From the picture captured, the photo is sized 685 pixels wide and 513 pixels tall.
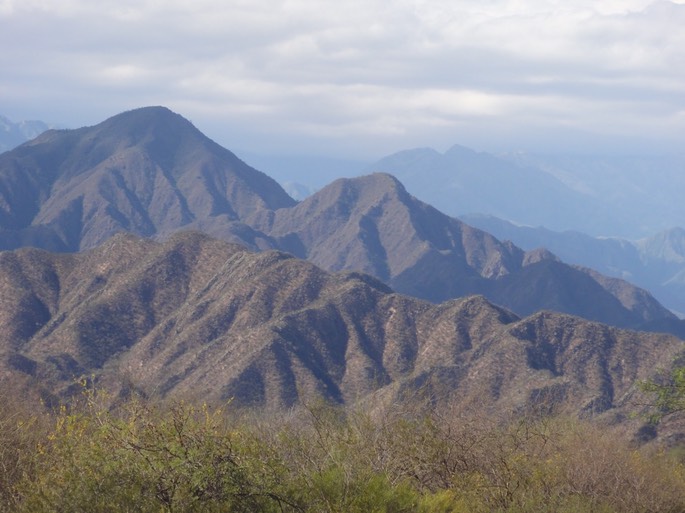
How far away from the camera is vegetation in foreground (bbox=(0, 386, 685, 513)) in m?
19.0

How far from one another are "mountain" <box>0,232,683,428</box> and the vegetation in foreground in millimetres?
32367

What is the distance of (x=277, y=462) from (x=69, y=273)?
88.7 m

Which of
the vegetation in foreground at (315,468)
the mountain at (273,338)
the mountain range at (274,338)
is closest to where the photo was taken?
the vegetation in foreground at (315,468)


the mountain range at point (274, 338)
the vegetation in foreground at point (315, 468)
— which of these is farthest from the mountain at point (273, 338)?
the vegetation in foreground at point (315, 468)

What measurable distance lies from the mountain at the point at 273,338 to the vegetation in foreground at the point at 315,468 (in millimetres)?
32367

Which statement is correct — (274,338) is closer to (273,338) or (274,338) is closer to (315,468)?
(273,338)

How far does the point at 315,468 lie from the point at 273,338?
193 ft

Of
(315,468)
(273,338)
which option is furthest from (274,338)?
(315,468)

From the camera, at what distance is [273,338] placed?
82.4m

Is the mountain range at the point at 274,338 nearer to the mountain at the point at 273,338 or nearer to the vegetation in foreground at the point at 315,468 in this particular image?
the mountain at the point at 273,338

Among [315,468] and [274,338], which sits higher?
[315,468]

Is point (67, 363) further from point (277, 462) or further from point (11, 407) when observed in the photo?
point (277, 462)

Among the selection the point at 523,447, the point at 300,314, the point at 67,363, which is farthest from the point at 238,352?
the point at 523,447

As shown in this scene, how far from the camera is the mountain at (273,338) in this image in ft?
249
